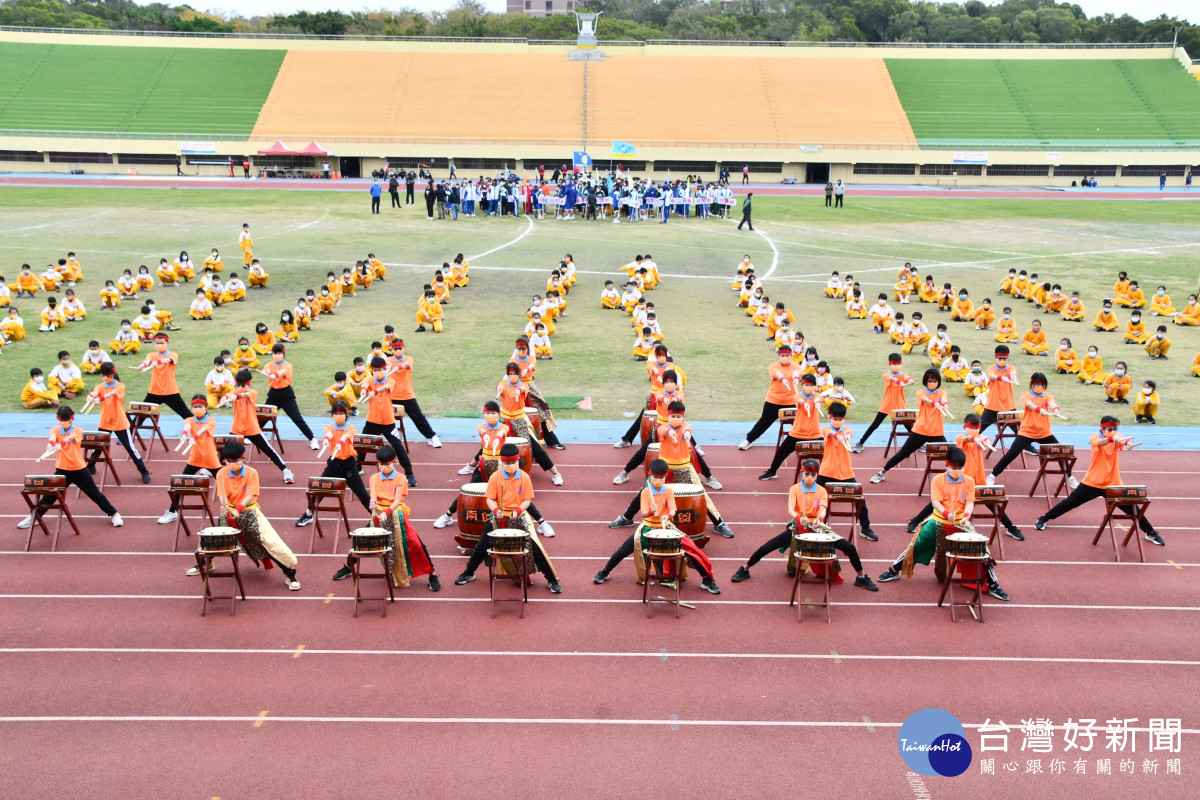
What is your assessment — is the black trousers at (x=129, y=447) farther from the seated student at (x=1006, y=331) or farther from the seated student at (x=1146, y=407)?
the seated student at (x=1006, y=331)

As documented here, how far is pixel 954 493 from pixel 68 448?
34.2 feet

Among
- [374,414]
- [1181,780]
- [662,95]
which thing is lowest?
[1181,780]

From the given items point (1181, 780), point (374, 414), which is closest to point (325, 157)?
point (374, 414)

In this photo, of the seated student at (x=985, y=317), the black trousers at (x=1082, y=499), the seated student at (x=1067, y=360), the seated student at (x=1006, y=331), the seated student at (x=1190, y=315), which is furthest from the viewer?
the seated student at (x=1190, y=315)

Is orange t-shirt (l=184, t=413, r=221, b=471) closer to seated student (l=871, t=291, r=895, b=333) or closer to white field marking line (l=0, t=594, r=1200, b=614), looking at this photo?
white field marking line (l=0, t=594, r=1200, b=614)

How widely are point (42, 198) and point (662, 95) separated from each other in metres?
40.9

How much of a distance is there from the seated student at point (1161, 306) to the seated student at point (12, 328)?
27816 mm

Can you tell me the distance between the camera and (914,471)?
14.1 meters

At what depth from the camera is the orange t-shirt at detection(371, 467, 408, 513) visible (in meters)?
10.2

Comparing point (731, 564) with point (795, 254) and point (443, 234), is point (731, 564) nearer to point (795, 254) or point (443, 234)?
point (795, 254)

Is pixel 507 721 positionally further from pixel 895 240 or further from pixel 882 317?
A: pixel 895 240

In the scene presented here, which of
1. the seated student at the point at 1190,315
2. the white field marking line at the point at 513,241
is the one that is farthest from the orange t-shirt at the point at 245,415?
the seated student at the point at 1190,315

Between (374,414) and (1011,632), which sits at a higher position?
(374,414)

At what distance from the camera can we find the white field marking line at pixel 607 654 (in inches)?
347
